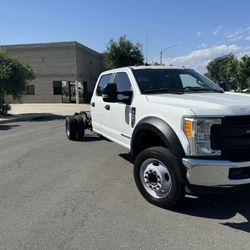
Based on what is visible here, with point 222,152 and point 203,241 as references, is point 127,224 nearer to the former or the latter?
point 203,241

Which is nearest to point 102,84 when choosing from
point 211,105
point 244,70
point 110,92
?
point 110,92

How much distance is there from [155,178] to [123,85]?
235 centimetres

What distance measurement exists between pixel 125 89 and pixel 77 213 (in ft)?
8.73

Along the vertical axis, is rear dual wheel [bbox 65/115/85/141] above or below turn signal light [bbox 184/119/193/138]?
below

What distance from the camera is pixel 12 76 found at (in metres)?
22.2

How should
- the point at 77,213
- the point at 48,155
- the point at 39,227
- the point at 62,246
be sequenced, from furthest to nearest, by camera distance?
the point at 48,155 < the point at 77,213 < the point at 39,227 < the point at 62,246

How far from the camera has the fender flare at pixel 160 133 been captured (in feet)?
14.5

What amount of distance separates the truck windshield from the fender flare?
0.89 metres

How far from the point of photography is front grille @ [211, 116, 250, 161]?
4191 mm

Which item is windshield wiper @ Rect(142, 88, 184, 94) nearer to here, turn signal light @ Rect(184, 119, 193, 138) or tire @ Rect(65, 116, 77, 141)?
turn signal light @ Rect(184, 119, 193, 138)

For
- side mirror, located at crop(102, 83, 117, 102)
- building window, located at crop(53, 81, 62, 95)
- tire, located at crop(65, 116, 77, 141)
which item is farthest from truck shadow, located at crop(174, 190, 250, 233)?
building window, located at crop(53, 81, 62, 95)

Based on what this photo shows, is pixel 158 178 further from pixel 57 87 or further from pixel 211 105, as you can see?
pixel 57 87

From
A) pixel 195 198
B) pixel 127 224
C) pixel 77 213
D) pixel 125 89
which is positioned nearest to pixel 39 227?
pixel 77 213

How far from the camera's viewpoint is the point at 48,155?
848cm
